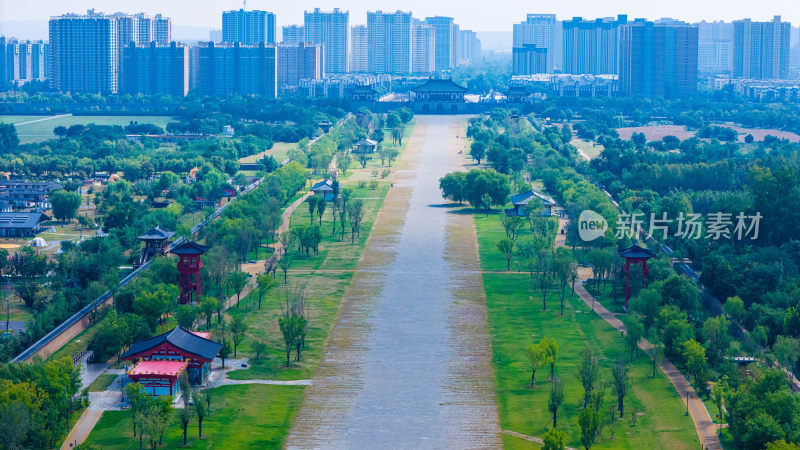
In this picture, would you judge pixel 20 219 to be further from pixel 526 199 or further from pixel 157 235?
pixel 526 199

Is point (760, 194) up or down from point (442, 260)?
up

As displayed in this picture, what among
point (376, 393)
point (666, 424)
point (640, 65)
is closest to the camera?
point (666, 424)

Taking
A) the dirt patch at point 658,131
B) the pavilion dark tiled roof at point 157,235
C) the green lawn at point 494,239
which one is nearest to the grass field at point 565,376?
the green lawn at point 494,239

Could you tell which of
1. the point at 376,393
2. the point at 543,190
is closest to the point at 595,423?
the point at 376,393

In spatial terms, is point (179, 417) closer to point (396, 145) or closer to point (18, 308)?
point (18, 308)

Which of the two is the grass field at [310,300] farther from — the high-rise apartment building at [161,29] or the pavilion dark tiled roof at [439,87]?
the high-rise apartment building at [161,29]

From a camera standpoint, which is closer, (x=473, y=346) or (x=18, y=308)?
(x=473, y=346)

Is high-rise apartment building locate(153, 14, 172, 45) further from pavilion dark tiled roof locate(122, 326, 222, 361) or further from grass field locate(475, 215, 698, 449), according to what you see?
pavilion dark tiled roof locate(122, 326, 222, 361)
